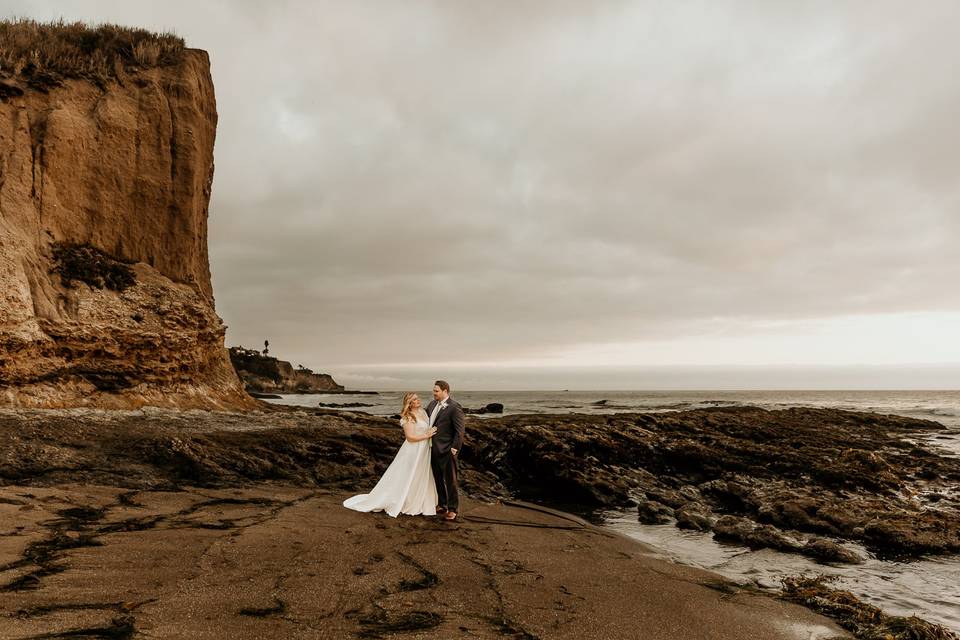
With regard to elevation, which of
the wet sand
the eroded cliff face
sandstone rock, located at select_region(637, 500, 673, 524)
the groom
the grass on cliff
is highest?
the grass on cliff

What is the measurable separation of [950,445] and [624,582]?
101 feet

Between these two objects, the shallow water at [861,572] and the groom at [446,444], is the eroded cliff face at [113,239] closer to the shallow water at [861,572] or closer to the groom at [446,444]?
the groom at [446,444]

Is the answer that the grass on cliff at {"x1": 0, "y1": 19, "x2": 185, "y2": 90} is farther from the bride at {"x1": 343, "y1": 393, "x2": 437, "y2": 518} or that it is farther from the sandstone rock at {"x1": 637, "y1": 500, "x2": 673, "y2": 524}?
the sandstone rock at {"x1": 637, "y1": 500, "x2": 673, "y2": 524}

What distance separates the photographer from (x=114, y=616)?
13.3 ft

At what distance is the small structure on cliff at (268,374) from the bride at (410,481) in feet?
238

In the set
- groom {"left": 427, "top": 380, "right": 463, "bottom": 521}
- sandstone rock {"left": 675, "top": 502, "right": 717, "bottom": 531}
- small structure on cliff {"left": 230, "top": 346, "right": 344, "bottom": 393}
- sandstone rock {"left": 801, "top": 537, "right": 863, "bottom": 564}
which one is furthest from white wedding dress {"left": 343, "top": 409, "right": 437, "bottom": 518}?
small structure on cliff {"left": 230, "top": 346, "right": 344, "bottom": 393}

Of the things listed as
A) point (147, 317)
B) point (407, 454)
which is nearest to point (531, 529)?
point (407, 454)

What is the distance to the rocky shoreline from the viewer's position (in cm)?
959

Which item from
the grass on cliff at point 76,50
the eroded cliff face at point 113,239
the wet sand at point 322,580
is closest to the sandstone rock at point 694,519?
the wet sand at point 322,580

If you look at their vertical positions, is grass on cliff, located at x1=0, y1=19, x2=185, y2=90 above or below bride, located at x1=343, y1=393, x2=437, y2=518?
above

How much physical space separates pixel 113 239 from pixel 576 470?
58.8 feet

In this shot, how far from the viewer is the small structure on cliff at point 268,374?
8381 centimetres

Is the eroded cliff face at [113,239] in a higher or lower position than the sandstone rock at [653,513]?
higher

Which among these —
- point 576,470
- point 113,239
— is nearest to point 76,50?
point 113,239
